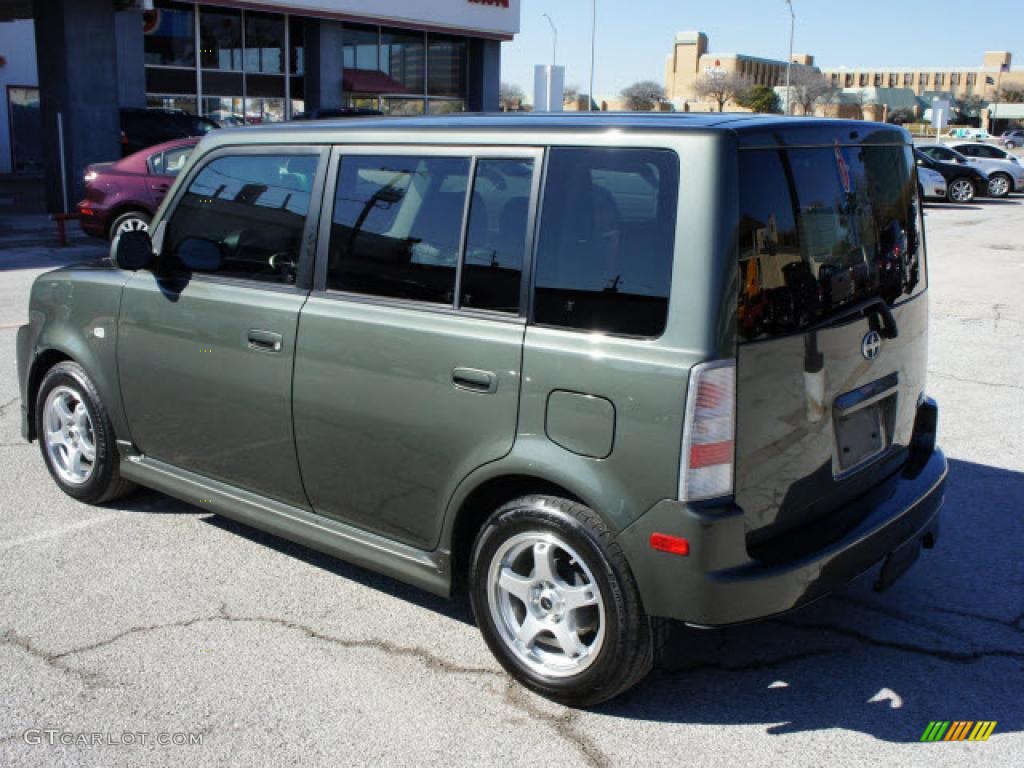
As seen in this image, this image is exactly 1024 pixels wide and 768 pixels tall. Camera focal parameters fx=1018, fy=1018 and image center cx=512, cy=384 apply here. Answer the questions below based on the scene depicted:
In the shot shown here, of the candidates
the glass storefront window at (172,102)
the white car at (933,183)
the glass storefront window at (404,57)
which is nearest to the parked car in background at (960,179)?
the white car at (933,183)

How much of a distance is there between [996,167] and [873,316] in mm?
31550

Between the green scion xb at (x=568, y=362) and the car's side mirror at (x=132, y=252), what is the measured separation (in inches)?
0.6

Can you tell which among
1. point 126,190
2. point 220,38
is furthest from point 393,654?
point 220,38

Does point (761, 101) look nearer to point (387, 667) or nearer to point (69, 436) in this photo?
point (69, 436)

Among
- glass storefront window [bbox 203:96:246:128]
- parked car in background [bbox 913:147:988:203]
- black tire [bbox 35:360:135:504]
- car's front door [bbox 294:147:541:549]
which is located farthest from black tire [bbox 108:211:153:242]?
parked car in background [bbox 913:147:988:203]

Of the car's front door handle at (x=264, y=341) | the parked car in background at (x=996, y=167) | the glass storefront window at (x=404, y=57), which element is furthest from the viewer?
the parked car in background at (x=996, y=167)

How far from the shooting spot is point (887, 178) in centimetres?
371

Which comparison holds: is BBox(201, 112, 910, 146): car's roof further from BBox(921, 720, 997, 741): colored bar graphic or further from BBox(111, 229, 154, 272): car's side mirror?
BBox(921, 720, 997, 741): colored bar graphic

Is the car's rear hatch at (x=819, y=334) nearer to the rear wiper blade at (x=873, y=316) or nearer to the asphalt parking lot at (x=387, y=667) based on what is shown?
the rear wiper blade at (x=873, y=316)

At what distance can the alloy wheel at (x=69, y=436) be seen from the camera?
196 inches

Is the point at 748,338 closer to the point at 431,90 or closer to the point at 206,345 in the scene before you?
the point at 206,345

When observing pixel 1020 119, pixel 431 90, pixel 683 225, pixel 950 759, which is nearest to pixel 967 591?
pixel 950 759

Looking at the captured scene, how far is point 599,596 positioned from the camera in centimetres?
317

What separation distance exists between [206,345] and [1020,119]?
138 m
